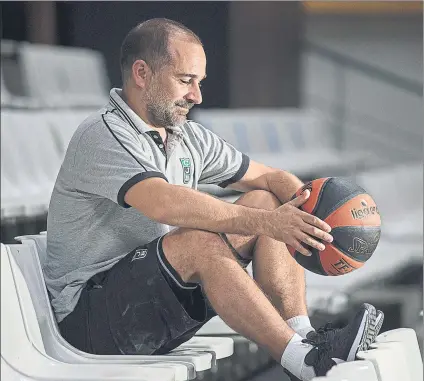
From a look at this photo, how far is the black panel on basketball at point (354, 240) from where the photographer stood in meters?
2.49

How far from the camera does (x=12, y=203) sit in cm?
499

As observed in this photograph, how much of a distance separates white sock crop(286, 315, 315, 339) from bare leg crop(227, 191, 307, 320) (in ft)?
0.04

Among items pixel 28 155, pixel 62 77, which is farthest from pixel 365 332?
pixel 62 77

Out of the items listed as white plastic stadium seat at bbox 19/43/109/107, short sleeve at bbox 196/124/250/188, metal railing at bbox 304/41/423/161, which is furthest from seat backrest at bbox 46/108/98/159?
metal railing at bbox 304/41/423/161

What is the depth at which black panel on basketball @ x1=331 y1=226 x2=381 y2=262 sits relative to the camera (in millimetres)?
2494

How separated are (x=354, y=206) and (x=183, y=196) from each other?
1.34 feet

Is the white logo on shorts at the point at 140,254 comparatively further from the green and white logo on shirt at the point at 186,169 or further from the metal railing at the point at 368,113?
the metal railing at the point at 368,113

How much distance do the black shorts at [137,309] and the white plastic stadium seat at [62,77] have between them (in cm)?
493

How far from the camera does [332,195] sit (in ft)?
8.29

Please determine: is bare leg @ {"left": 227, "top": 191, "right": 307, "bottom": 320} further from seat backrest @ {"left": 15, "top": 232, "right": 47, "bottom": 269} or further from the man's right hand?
seat backrest @ {"left": 15, "top": 232, "right": 47, "bottom": 269}

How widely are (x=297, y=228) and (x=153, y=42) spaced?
63 centimetres

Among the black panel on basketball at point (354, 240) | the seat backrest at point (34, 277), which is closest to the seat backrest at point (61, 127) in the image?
the seat backrest at point (34, 277)

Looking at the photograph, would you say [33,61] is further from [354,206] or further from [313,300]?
[354,206]

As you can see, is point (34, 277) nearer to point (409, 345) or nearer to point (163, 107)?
point (163, 107)
